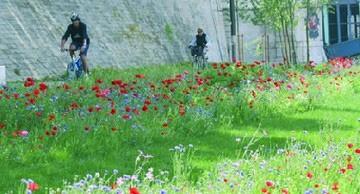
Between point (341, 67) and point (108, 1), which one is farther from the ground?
point (108, 1)

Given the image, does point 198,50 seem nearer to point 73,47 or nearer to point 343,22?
point 73,47

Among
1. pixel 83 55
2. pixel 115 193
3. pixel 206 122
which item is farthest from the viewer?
pixel 83 55

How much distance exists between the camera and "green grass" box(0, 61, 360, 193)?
6.97 metres

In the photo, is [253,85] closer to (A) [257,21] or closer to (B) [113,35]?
(B) [113,35]

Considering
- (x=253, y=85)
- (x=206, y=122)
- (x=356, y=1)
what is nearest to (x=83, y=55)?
(x=253, y=85)

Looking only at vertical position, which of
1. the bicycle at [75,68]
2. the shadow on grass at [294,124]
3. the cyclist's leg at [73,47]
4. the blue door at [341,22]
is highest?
the cyclist's leg at [73,47]

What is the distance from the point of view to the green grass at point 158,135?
697 cm

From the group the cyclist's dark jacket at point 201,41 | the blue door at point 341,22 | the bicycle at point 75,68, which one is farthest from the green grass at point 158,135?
the blue door at point 341,22

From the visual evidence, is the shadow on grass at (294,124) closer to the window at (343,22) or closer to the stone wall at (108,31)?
the stone wall at (108,31)

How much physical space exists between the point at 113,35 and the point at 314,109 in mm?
15515

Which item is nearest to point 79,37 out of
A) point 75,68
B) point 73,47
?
point 73,47

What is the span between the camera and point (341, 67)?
18922mm

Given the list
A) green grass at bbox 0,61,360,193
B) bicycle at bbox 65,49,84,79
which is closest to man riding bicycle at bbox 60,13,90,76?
bicycle at bbox 65,49,84,79

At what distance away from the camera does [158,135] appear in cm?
869
